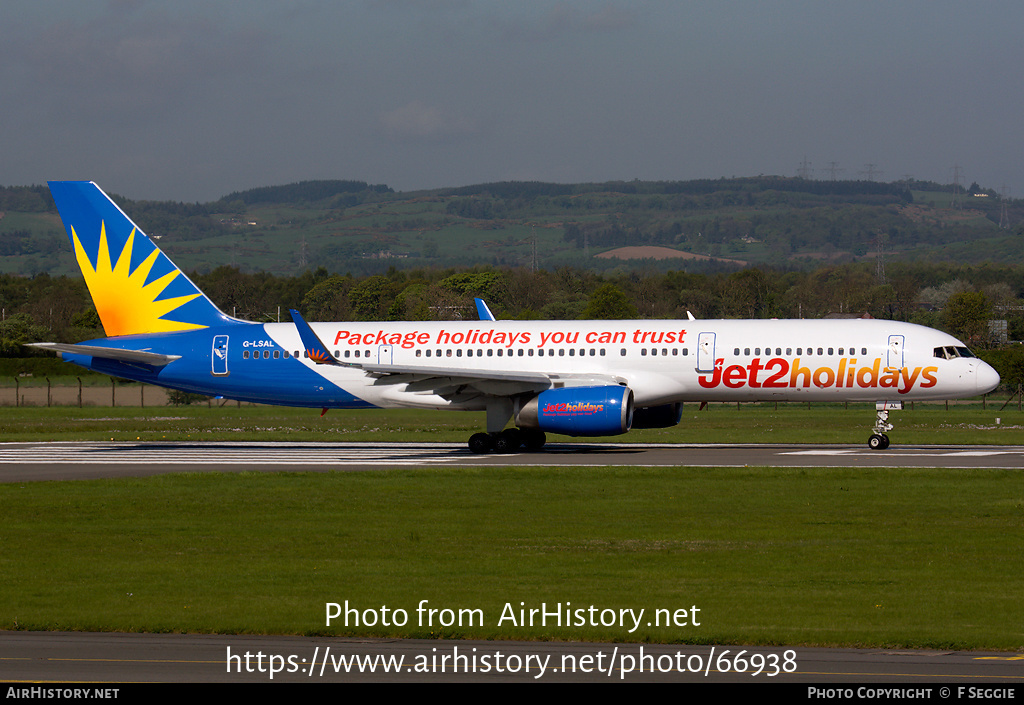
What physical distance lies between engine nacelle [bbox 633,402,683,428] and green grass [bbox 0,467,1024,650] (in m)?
9.99

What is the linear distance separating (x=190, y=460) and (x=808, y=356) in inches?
735

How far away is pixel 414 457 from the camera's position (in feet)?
115

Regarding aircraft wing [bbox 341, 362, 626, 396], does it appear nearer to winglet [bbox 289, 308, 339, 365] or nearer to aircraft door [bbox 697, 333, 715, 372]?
winglet [bbox 289, 308, 339, 365]

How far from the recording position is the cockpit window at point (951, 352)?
1374 inches

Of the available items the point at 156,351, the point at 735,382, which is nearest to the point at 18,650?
the point at 735,382

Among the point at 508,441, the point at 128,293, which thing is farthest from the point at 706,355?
the point at 128,293

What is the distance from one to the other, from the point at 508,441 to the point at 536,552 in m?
19.8

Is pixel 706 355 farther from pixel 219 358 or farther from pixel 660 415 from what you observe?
pixel 219 358

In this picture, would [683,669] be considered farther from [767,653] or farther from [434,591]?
[434,591]

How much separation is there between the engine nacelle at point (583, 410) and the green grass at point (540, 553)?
208 inches

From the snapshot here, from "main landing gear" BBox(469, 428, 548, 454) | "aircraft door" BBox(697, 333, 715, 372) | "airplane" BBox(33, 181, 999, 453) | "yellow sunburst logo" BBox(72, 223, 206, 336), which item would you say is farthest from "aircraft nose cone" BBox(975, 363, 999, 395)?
"yellow sunburst logo" BBox(72, 223, 206, 336)

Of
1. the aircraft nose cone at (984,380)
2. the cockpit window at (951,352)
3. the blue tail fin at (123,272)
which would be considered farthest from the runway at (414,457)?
the blue tail fin at (123,272)

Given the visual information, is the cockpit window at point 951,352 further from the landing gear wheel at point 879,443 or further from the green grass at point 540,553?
the green grass at point 540,553

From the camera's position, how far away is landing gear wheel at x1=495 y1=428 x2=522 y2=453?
122ft
